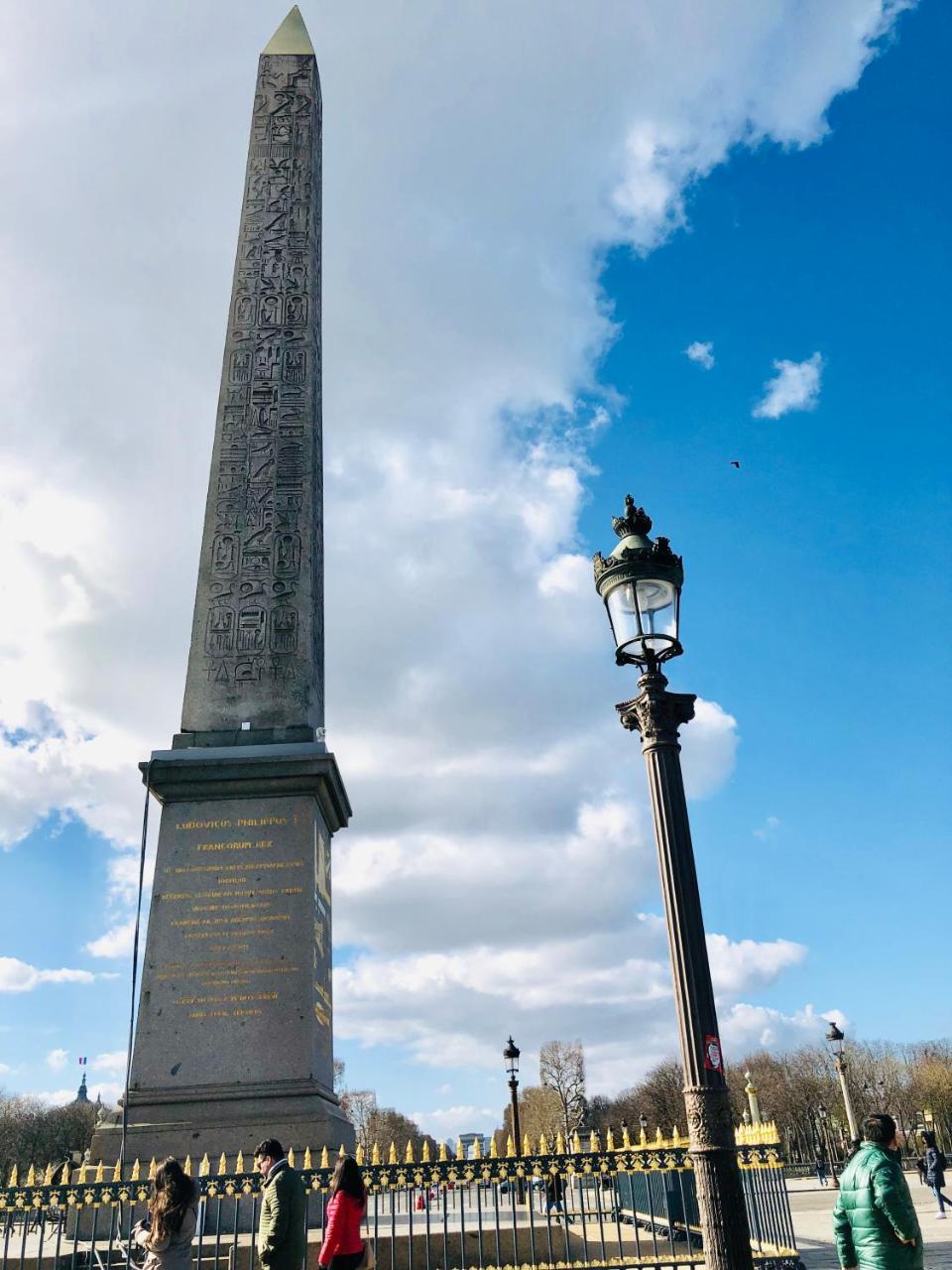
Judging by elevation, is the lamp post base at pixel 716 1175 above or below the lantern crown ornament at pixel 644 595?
below

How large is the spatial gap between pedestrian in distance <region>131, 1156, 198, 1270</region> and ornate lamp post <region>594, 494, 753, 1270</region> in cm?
261

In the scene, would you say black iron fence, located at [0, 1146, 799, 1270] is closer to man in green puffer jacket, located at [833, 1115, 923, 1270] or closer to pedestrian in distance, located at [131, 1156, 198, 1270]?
pedestrian in distance, located at [131, 1156, 198, 1270]

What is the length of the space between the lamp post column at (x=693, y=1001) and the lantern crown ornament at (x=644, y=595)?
0.21 m

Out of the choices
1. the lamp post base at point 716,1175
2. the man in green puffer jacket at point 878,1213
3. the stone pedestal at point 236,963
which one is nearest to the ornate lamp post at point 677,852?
the lamp post base at point 716,1175

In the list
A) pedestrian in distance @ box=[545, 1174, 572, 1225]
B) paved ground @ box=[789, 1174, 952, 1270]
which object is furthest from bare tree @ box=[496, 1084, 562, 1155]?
pedestrian in distance @ box=[545, 1174, 572, 1225]

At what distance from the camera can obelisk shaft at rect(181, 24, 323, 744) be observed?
1341cm

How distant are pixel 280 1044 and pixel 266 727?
12.8ft

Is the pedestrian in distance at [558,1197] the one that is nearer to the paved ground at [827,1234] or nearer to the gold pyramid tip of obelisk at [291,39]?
the paved ground at [827,1234]

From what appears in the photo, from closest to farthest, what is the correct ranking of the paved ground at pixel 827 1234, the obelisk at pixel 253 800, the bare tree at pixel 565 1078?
the obelisk at pixel 253 800 → the paved ground at pixel 827 1234 → the bare tree at pixel 565 1078

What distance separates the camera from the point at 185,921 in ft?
36.8

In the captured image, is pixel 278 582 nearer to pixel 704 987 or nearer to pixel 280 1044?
pixel 280 1044

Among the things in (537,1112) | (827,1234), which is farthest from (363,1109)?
(827,1234)

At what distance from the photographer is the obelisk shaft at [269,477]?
13406 millimetres

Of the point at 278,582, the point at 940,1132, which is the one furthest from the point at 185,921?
the point at 940,1132
